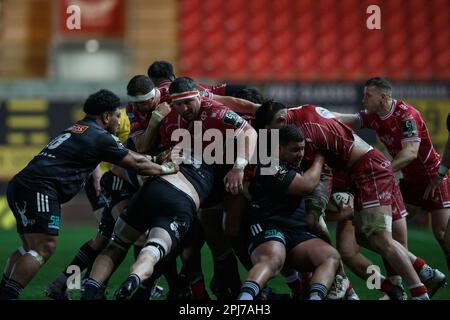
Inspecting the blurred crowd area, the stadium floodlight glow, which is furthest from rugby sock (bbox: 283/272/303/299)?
the stadium floodlight glow

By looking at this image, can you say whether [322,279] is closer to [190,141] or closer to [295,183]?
[295,183]

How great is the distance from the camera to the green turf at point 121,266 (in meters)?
7.44

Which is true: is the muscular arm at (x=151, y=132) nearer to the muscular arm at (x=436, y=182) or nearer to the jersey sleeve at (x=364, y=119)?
the jersey sleeve at (x=364, y=119)

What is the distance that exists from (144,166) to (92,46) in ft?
34.4

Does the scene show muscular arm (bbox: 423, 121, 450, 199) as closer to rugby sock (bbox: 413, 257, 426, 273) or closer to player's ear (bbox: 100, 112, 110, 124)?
rugby sock (bbox: 413, 257, 426, 273)

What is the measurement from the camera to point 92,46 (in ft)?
54.4

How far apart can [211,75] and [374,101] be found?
30.7ft

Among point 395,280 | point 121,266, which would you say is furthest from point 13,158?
point 395,280

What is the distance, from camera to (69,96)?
14.5 m

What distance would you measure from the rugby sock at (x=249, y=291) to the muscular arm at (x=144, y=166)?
113 centimetres

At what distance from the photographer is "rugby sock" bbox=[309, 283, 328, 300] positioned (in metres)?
5.94

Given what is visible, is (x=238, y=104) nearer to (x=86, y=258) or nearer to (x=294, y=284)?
(x=294, y=284)

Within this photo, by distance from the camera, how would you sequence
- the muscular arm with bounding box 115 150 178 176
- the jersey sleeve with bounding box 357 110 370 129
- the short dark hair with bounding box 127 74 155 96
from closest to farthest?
1. the muscular arm with bounding box 115 150 178 176
2. the short dark hair with bounding box 127 74 155 96
3. the jersey sleeve with bounding box 357 110 370 129

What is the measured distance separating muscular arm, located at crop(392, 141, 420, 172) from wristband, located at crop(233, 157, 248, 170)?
157 centimetres
